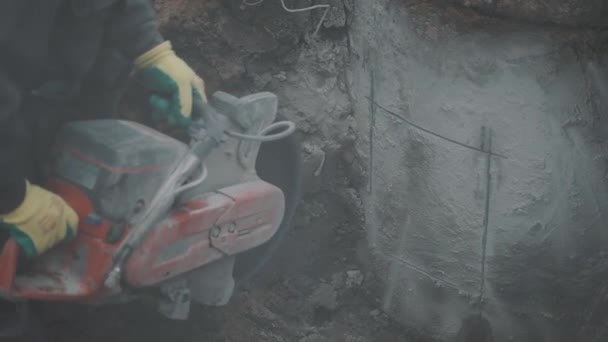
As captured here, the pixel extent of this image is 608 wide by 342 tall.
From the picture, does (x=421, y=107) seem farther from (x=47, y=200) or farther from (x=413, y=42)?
A: (x=47, y=200)

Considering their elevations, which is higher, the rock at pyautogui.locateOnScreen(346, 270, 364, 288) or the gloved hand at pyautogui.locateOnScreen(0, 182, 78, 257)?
the gloved hand at pyautogui.locateOnScreen(0, 182, 78, 257)

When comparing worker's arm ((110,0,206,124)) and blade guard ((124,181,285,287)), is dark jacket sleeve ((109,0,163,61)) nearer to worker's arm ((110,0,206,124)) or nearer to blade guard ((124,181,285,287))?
worker's arm ((110,0,206,124))

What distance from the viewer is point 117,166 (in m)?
1.98

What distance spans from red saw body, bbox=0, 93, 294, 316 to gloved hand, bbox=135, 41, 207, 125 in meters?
0.10

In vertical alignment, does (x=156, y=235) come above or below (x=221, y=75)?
below

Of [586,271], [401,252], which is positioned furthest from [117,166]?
[586,271]

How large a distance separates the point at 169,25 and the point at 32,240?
3.47 ft

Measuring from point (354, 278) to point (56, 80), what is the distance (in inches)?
54.3

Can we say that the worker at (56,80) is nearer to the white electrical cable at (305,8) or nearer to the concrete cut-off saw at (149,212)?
the concrete cut-off saw at (149,212)

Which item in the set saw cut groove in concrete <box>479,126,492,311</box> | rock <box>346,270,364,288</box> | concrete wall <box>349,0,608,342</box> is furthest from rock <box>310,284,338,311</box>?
saw cut groove in concrete <box>479,126,492,311</box>

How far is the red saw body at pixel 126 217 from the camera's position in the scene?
1970 millimetres

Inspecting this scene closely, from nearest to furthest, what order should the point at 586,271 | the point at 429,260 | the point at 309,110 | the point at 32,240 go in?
1. the point at 32,240
2. the point at 586,271
3. the point at 429,260
4. the point at 309,110

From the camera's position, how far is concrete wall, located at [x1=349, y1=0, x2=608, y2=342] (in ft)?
7.38

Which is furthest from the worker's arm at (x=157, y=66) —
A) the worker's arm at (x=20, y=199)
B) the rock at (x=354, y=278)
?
the rock at (x=354, y=278)
